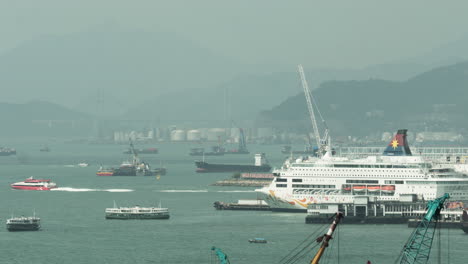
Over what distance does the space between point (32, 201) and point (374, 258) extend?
3582 centimetres

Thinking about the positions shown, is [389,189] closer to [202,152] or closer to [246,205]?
[246,205]

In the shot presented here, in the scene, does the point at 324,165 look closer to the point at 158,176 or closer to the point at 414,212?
the point at 414,212

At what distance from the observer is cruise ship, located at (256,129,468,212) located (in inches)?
2633

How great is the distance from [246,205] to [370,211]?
10728 mm

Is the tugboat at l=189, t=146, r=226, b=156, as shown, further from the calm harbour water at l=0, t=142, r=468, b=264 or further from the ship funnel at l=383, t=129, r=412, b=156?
the ship funnel at l=383, t=129, r=412, b=156

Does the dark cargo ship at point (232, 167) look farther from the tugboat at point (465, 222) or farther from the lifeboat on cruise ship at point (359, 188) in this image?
the tugboat at point (465, 222)

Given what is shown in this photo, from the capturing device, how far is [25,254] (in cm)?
5147

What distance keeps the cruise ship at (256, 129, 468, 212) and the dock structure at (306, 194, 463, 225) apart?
8.62ft

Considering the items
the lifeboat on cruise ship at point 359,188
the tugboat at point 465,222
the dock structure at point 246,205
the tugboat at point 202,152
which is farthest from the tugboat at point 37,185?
the tugboat at point 202,152

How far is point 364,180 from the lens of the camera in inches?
2685

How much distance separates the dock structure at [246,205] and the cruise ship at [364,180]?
6.13 ft

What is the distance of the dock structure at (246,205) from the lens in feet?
233

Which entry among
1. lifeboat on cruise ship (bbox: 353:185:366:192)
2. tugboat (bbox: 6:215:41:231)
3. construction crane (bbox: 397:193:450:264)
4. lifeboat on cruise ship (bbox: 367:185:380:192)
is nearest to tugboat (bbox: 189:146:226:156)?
lifeboat on cruise ship (bbox: 353:185:366:192)

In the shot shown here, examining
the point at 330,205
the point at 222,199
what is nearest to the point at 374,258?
the point at 330,205
